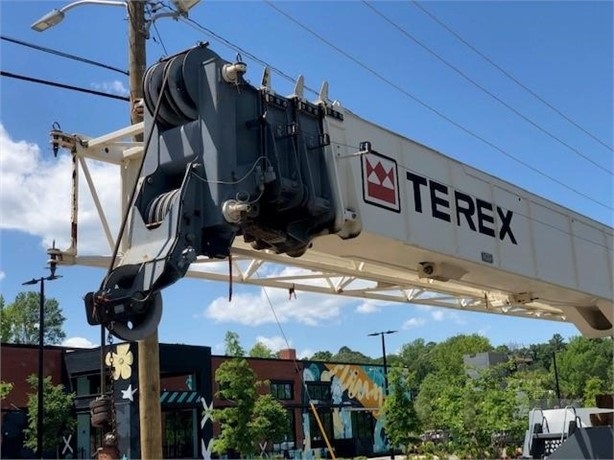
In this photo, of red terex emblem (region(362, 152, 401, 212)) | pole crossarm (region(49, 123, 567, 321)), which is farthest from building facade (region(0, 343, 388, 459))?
red terex emblem (region(362, 152, 401, 212))

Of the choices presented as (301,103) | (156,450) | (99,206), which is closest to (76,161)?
(99,206)

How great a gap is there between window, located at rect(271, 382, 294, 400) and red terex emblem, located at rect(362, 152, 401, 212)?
4301 cm

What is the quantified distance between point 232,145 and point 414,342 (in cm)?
18732

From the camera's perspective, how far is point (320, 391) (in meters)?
53.5

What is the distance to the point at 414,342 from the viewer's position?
189 m

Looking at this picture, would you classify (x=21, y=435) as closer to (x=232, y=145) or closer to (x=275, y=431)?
(x=275, y=431)

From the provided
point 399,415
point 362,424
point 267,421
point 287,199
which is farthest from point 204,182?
point 362,424

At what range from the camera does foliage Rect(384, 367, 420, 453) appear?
134 ft

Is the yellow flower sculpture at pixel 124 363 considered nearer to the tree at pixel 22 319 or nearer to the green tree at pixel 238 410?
the green tree at pixel 238 410

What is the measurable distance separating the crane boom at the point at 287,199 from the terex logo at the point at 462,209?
1cm

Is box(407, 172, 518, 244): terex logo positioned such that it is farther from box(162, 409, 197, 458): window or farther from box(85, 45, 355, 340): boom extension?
box(162, 409, 197, 458): window

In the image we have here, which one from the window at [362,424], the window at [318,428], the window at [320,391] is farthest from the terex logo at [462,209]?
the window at [362,424]

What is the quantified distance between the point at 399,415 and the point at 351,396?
606 inches

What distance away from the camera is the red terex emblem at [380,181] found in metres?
7.01
